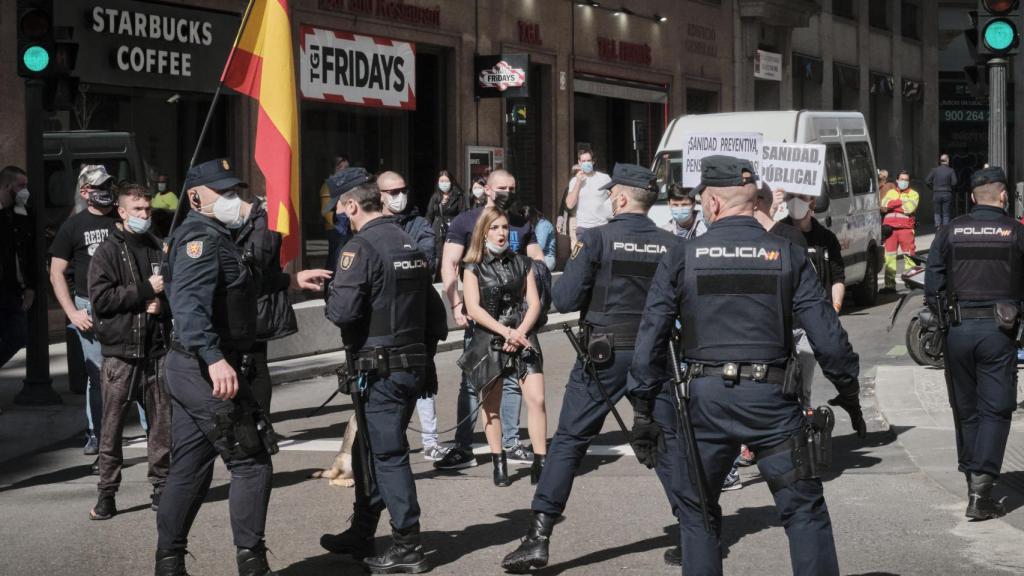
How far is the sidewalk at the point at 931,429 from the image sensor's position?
8594mm

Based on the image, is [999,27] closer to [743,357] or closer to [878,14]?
[743,357]

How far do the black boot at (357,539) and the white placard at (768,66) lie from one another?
29791 mm

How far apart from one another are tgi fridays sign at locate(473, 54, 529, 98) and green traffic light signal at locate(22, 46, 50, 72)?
12.6 meters

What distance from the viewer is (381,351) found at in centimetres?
680

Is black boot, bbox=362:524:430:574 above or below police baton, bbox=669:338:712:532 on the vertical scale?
below

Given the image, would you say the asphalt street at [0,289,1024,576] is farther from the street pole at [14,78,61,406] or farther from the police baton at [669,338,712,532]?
the street pole at [14,78,61,406]

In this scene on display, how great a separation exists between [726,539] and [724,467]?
6.59 ft

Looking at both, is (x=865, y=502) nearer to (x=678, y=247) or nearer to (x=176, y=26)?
(x=678, y=247)

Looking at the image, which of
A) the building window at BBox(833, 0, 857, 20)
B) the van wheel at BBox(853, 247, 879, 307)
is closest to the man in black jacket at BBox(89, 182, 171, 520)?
the van wheel at BBox(853, 247, 879, 307)

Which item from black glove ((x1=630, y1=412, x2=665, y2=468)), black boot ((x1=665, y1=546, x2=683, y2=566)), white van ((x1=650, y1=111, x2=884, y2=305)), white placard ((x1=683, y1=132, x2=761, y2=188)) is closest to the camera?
black glove ((x1=630, y1=412, x2=665, y2=468))

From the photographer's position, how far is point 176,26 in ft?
61.3

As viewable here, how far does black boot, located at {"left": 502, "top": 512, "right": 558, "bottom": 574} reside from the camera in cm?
675

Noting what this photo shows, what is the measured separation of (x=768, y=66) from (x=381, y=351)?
100 feet

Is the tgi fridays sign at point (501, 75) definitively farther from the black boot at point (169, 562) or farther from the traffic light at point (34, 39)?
the black boot at point (169, 562)
